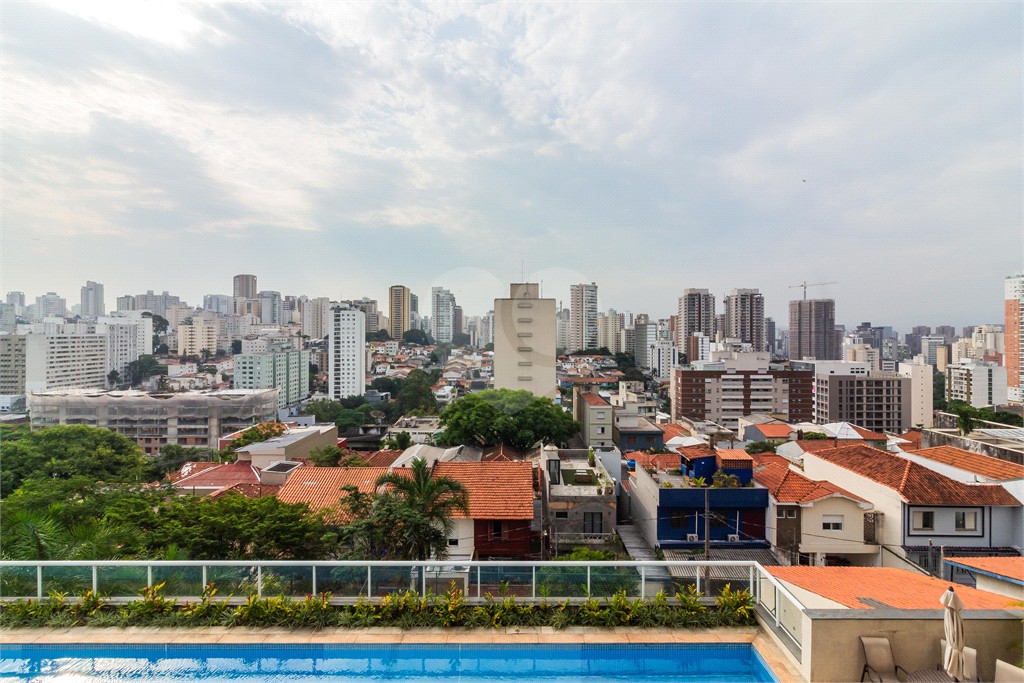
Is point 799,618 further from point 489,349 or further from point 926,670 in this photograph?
point 489,349

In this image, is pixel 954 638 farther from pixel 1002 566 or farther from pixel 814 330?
pixel 814 330

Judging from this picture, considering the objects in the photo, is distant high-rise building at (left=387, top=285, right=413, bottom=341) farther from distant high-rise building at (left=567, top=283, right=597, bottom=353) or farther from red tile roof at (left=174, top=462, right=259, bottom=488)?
red tile roof at (left=174, top=462, right=259, bottom=488)

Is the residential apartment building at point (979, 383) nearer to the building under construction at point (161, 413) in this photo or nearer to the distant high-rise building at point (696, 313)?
the distant high-rise building at point (696, 313)

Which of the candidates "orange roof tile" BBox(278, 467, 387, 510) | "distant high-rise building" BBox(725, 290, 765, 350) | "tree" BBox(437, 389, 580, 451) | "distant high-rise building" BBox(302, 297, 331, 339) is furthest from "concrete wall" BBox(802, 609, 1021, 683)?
"distant high-rise building" BBox(302, 297, 331, 339)

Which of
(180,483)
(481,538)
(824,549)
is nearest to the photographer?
(481,538)

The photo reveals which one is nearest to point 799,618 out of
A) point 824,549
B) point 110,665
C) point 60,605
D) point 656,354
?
point 110,665

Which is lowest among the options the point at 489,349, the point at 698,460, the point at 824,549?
the point at 824,549

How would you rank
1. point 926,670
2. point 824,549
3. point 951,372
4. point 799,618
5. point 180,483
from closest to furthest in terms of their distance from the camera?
point 926,670 → point 799,618 → point 824,549 → point 180,483 → point 951,372
